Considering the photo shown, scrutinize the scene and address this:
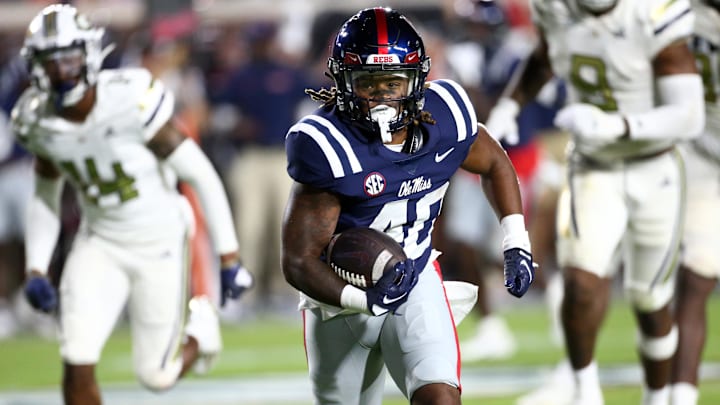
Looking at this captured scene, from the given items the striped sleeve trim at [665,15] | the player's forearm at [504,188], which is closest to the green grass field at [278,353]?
the striped sleeve trim at [665,15]

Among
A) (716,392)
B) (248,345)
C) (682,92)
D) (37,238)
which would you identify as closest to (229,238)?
(37,238)

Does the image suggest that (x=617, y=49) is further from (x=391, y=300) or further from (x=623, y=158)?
(x=391, y=300)

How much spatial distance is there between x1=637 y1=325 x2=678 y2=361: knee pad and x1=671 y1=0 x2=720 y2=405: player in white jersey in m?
0.06

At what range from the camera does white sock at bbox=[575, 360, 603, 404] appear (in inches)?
199

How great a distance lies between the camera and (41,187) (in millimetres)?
5371

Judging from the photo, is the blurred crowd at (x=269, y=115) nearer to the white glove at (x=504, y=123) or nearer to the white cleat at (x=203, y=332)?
the white cleat at (x=203, y=332)

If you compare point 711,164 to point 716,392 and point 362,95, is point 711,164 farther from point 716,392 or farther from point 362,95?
point 362,95

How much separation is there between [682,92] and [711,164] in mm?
671

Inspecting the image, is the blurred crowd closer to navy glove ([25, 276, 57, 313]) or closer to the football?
navy glove ([25, 276, 57, 313])

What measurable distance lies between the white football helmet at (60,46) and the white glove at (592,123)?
70.5 inches

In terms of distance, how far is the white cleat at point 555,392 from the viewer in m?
6.06

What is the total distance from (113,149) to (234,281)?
70 centimetres

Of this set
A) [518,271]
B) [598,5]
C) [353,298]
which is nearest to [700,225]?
[598,5]

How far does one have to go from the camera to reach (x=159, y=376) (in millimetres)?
5367
